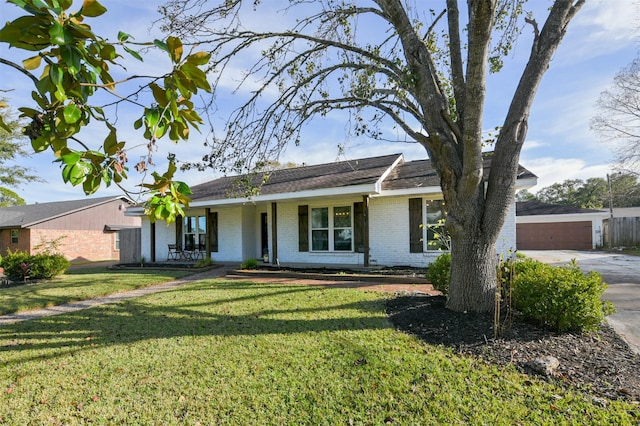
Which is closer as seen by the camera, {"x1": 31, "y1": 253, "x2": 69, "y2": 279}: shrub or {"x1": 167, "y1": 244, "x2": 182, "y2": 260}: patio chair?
{"x1": 31, "y1": 253, "x2": 69, "y2": 279}: shrub

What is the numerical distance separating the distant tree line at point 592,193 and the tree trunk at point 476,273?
120ft

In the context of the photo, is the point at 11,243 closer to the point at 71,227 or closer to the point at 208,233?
the point at 71,227

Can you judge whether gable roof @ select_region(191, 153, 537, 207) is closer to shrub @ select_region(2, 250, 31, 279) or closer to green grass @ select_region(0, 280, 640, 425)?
green grass @ select_region(0, 280, 640, 425)

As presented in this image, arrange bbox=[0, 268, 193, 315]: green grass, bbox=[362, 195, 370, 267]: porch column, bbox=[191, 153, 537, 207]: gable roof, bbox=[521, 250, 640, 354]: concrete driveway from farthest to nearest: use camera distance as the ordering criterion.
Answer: bbox=[362, 195, 370, 267]: porch column → bbox=[191, 153, 537, 207]: gable roof → bbox=[0, 268, 193, 315]: green grass → bbox=[521, 250, 640, 354]: concrete driveway

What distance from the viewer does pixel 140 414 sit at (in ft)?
10.1

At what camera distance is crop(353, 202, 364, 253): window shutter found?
1251 cm

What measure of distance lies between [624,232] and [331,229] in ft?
71.1

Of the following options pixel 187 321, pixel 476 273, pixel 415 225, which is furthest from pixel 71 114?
pixel 415 225

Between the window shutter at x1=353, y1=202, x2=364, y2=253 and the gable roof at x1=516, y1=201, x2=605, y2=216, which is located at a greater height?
the gable roof at x1=516, y1=201, x2=605, y2=216

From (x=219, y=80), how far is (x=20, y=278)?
11582 millimetres

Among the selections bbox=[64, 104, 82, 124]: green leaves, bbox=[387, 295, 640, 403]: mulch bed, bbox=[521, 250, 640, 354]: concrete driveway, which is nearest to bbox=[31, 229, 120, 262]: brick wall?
bbox=[387, 295, 640, 403]: mulch bed

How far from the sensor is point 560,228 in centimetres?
2438

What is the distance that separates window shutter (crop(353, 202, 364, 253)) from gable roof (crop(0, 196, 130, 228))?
765 inches

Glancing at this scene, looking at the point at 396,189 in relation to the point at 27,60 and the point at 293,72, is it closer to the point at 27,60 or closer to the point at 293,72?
the point at 293,72
